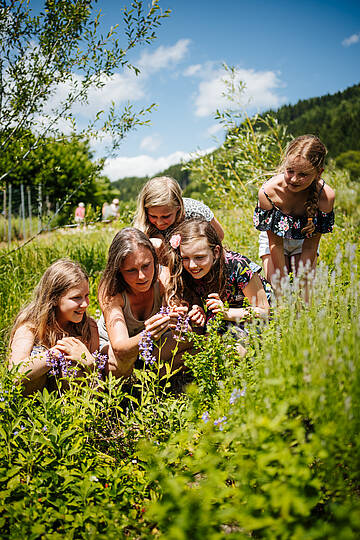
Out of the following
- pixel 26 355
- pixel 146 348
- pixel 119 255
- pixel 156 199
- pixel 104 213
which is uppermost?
pixel 104 213

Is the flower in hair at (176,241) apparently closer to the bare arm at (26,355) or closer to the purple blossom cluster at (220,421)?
the bare arm at (26,355)

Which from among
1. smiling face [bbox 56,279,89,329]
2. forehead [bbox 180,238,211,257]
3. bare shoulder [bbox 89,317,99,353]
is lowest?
bare shoulder [bbox 89,317,99,353]

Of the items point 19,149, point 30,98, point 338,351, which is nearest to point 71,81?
point 30,98

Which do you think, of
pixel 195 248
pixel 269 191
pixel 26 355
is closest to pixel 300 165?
pixel 269 191

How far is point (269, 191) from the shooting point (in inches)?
127

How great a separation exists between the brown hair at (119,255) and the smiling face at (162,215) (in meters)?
0.58

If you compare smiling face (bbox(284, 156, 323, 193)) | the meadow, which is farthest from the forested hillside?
the meadow

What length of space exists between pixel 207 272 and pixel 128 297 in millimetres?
655

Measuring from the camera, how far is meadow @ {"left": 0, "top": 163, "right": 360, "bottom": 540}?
3.76 feet

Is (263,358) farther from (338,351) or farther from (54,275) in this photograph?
(54,275)

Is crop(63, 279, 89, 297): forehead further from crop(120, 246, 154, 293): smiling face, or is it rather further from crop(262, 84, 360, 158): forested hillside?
crop(262, 84, 360, 158): forested hillside

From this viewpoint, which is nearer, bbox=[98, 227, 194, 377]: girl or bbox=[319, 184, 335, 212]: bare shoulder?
bbox=[98, 227, 194, 377]: girl

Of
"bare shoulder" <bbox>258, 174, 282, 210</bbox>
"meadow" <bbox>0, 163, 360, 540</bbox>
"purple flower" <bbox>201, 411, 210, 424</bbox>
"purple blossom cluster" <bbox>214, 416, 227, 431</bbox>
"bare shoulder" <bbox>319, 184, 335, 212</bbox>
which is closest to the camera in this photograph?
"meadow" <bbox>0, 163, 360, 540</bbox>

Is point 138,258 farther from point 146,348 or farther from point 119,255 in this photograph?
point 146,348
